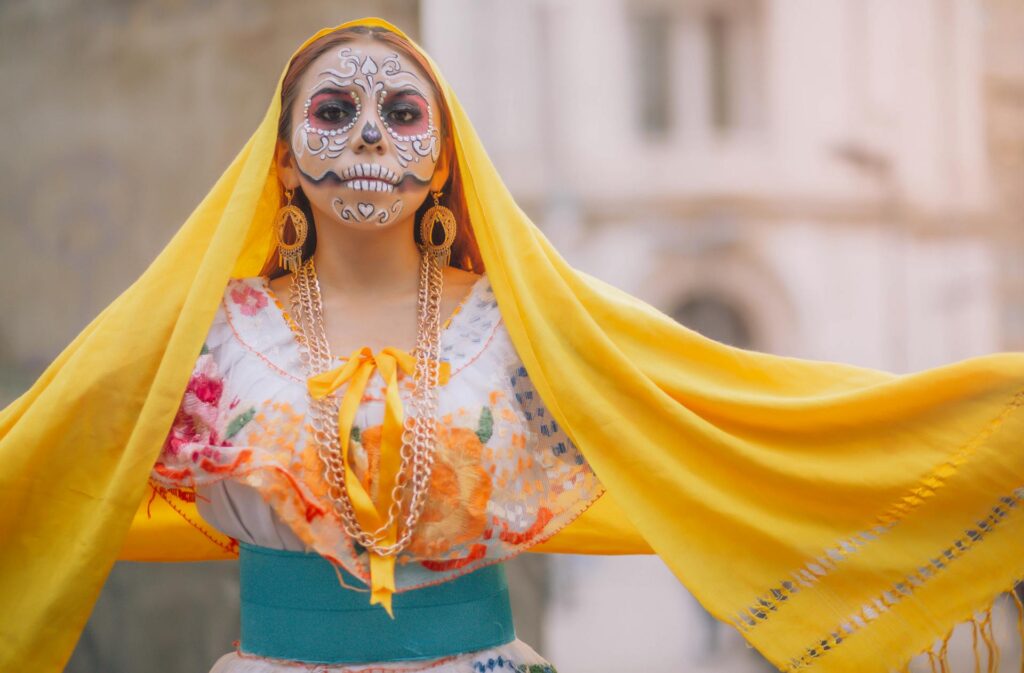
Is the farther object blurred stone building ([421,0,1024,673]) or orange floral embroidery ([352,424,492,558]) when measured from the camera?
blurred stone building ([421,0,1024,673])

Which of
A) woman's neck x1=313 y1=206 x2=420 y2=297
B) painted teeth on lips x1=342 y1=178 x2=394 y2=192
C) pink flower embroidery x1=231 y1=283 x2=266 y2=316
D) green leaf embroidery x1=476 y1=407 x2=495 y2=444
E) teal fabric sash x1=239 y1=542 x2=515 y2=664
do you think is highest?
painted teeth on lips x1=342 y1=178 x2=394 y2=192

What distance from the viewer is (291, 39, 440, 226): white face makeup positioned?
223 centimetres

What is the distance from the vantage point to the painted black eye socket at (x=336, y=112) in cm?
226

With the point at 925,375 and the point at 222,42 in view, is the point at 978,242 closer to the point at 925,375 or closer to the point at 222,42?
the point at 222,42

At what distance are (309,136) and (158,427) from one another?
53 centimetres

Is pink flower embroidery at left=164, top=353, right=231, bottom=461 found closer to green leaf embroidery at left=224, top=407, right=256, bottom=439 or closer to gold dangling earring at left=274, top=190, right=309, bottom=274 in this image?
green leaf embroidery at left=224, top=407, right=256, bottom=439

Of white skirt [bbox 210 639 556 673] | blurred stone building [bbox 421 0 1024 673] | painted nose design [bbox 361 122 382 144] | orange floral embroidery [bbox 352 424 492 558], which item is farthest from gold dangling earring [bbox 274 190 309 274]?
blurred stone building [bbox 421 0 1024 673]

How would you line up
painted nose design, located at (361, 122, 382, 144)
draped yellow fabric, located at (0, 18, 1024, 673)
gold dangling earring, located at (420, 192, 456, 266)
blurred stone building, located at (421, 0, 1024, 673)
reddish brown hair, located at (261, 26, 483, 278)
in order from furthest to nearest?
1. blurred stone building, located at (421, 0, 1024, 673)
2. gold dangling earring, located at (420, 192, 456, 266)
3. reddish brown hair, located at (261, 26, 483, 278)
4. painted nose design, located at (361, 122, 382, 144)
5. draped yellow fabric, located at (0, 18, 1024, 673)

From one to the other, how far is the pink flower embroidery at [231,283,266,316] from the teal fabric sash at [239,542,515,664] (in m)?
0.40

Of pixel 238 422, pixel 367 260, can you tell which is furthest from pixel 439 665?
pixel 367 260

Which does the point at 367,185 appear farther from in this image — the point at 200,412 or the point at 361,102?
the point at 200,412

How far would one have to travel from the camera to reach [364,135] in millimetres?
2211

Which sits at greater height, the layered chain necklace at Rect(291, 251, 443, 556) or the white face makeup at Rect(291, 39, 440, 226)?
the white face makeup at Rect(291, 39, 440, 226)

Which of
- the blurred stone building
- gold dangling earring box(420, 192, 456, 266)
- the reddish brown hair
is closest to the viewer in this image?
the reddish brown hair
